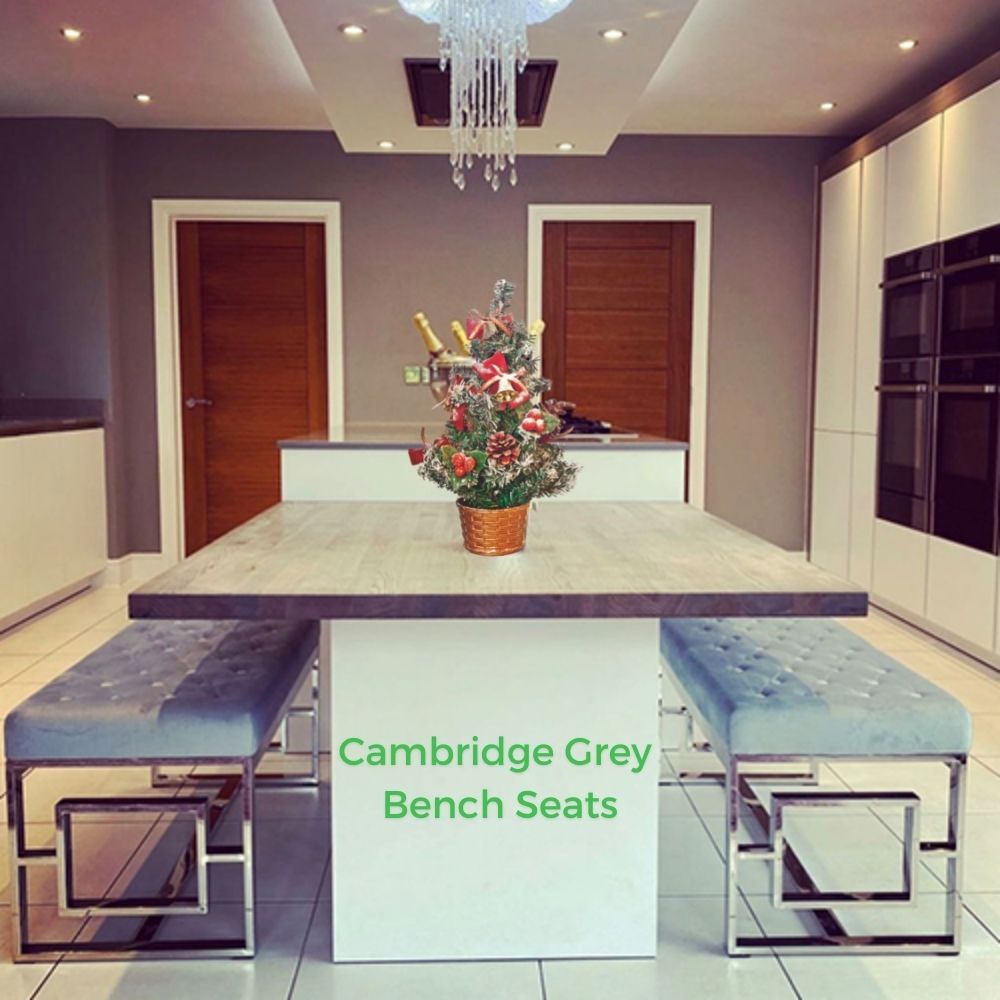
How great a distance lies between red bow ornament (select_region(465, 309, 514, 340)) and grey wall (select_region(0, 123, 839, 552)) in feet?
12.9

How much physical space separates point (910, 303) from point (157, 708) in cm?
373

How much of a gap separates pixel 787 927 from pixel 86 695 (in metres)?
1.41

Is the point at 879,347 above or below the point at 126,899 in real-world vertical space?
above

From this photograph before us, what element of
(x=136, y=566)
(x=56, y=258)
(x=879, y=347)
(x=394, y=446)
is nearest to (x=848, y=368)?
(x=879, y=347)

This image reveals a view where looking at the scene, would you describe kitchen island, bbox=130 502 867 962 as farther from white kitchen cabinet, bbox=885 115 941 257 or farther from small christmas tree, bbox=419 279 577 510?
white kitchen cabinet, bbox=885 115 941 257

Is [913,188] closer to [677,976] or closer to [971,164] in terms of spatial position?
[971,164]

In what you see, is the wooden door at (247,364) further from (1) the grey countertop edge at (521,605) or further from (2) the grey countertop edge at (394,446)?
(1) the grey countertop edge at (521,605)

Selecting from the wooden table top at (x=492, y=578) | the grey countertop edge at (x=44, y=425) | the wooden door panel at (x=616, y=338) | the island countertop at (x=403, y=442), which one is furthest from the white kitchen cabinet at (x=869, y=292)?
the grey countertop edge at (x=44, y=425)

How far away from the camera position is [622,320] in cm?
600

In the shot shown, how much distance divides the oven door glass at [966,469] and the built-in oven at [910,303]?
0.30 m

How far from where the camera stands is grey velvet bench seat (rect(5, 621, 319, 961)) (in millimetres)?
1859

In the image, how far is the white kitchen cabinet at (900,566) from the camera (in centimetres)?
444

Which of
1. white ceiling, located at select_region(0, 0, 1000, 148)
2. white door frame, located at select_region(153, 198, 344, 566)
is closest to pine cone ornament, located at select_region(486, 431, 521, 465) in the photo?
white ceiling, located at select_region(0, 0, 1000, 148)

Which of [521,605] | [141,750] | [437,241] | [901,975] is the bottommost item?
[901,975]
